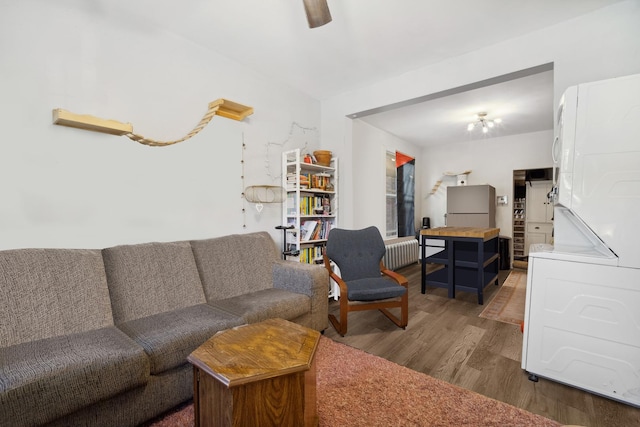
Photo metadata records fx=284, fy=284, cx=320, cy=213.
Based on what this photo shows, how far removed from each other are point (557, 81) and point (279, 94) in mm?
2613

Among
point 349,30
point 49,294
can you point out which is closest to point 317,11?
point 349,30

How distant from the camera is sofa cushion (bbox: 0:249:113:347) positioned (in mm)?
1463

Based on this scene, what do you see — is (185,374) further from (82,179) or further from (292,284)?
(82,179)

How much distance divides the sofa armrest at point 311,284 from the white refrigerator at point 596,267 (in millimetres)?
1486

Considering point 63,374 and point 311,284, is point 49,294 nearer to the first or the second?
point 63,374

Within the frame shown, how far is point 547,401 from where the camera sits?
1.68 meters

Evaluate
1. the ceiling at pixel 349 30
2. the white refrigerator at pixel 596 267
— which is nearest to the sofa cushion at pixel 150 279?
the ceiling at pixel 349 30

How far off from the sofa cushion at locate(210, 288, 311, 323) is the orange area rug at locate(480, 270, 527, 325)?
2057 millimetres

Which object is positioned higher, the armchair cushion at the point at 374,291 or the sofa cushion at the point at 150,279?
the sofa cushion at the point at 150,279

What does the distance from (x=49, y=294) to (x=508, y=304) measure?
4.22 meters

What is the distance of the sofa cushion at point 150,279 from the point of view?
1.87 m

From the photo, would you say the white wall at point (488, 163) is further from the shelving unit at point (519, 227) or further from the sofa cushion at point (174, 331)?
the sofa cushion at point (174, 331)

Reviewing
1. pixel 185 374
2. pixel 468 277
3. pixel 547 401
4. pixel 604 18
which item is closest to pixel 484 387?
pixel 547 401

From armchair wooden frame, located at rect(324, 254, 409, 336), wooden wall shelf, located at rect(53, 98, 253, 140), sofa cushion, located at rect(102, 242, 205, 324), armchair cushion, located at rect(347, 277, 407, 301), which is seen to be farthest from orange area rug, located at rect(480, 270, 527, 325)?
wooden wall shelf, located at rect(53, 98, 253, 140)
